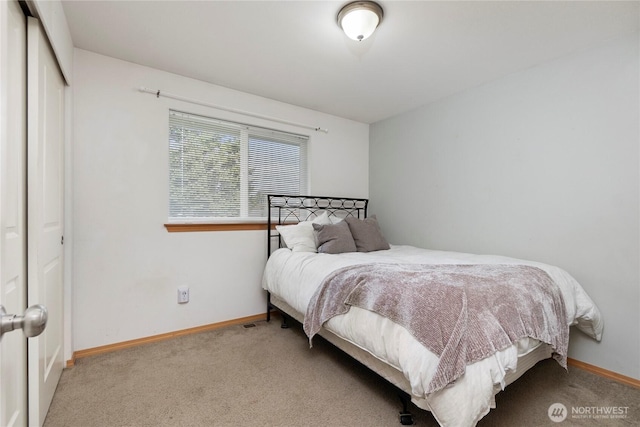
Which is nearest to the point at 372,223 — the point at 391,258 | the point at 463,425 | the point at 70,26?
the point at 391,258

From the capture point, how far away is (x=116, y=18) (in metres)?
1.87

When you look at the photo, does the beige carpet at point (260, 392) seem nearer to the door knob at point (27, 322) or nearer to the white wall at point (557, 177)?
the white wall at point (557, 177)

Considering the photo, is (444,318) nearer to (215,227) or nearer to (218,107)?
(215,227)

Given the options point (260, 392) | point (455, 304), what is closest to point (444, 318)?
point (455, 304)

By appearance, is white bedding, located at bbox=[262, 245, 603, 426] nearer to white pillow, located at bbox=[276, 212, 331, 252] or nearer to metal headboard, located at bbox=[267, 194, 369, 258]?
white pillow, located at bbox=[276, 212, 331, 252]

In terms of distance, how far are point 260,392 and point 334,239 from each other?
130 centimetres

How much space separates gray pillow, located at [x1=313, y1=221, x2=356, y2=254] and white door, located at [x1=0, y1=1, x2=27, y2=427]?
1883 millimetres

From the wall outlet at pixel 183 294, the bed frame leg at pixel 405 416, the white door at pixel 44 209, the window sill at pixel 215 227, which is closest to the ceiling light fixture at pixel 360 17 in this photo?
the white door at pixel 44 209

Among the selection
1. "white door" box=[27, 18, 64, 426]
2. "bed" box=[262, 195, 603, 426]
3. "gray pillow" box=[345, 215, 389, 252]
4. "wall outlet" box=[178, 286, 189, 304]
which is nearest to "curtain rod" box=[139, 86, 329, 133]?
"white door" box=[27, 18, 64, 426]

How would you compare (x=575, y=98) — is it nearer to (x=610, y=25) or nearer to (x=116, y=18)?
(x=610, y=25)

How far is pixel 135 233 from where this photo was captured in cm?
239

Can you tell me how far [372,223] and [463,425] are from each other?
79.6 inches

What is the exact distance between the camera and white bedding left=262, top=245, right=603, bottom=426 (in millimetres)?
1144

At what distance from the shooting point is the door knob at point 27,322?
1.98 feet
